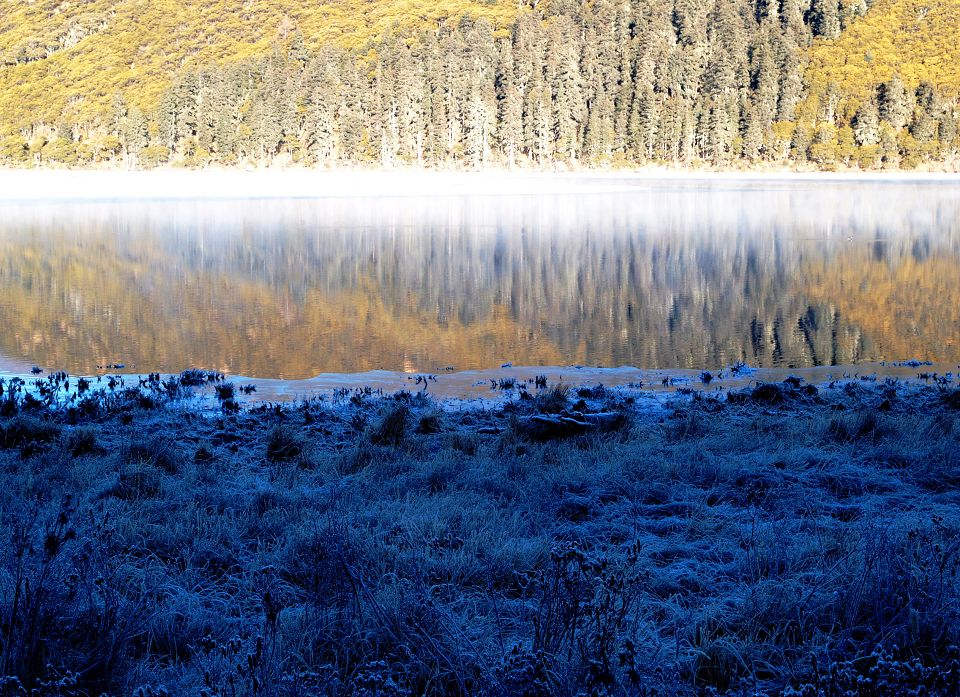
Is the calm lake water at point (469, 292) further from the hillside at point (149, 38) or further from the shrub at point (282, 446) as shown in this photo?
the hillside at point (149, 38)

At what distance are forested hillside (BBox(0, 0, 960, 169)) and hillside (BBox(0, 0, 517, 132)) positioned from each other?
101 centimetres

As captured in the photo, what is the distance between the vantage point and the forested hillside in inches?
4087

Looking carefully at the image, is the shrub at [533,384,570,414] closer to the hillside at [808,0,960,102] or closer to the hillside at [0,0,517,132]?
the hillside at [808,0,960,102]

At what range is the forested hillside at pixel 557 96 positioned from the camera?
10381 cm

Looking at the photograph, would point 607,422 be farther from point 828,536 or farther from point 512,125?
point 512,125

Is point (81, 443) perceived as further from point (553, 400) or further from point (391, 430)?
point (553, 400)

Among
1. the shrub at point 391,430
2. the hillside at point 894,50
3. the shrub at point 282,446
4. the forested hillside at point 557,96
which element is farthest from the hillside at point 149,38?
the shrub at point 282,446

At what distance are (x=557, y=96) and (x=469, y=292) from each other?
320 ft

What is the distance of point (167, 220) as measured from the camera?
116 ft

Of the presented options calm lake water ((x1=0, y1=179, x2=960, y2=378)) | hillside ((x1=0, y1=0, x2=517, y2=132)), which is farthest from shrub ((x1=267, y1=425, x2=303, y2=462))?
hillside ((x1=0, y1=0, x2=517, y2=132))

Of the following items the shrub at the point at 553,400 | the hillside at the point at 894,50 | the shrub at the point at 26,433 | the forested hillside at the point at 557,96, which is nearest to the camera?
the shrub at the point at 26,433

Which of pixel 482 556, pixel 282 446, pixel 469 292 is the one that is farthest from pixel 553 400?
pixel 469 292

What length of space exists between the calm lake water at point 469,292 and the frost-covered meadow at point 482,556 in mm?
4969

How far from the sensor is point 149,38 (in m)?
163
